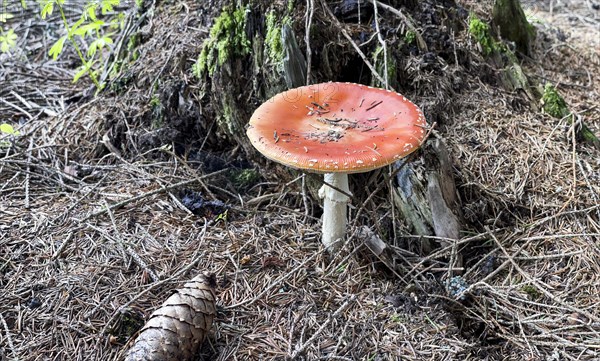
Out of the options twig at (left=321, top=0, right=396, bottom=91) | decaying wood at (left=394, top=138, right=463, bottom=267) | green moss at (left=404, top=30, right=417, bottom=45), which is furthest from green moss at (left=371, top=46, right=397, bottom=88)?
decaying wood at (left=394, top=138, right=463, bottom=267)

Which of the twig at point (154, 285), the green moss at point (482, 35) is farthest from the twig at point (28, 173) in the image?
the green moss at point (482, 35)

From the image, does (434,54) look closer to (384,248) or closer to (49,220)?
(384,248)

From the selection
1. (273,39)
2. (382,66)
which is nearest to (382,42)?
(382,66)

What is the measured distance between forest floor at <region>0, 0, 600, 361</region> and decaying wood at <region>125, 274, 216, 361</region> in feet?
0.52

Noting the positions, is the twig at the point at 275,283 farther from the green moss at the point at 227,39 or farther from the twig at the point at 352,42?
the green moss at the point at 227,39

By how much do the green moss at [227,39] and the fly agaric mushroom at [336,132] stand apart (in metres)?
0.95

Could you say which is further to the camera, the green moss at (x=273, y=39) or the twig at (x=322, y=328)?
the green moss at (x=273, y=39)

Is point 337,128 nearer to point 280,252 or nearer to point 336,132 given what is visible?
point 336,132

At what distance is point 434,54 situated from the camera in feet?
13.4

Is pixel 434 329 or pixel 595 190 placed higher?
pixel 595 190

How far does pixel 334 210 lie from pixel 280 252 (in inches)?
19.3

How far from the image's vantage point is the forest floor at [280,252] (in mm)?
2896

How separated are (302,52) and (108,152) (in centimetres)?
190

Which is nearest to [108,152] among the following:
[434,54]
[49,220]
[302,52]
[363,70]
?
[49,220]
